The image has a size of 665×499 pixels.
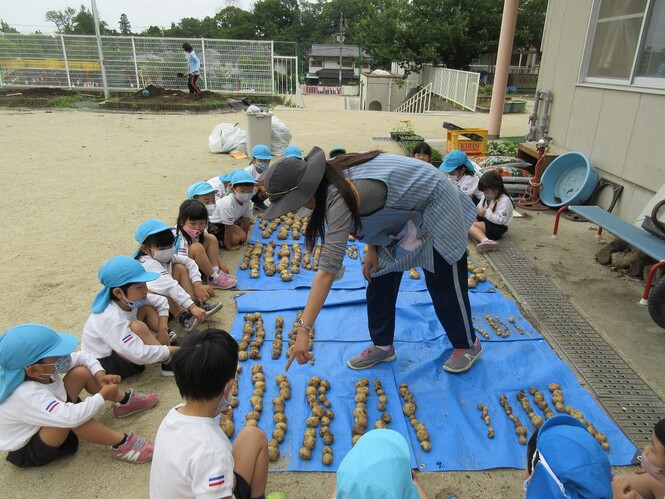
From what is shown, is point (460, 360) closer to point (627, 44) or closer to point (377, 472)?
point (377, 472)

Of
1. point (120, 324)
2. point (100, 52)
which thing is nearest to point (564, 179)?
point (120, 324)

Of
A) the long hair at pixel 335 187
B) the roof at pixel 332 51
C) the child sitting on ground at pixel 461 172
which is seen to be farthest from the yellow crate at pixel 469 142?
the roof at pixel 332 51

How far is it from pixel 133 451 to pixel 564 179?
6.13 meters

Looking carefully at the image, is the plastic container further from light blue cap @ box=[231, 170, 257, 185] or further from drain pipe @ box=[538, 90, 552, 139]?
drain pipe @ box=[538, 90, 552, 139]

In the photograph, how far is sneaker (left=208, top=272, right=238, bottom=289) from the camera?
4040 mm

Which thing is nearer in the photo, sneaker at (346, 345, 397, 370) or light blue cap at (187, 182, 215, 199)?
sneaker at (346, 345, 397, 370)

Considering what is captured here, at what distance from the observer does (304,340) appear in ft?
6.86

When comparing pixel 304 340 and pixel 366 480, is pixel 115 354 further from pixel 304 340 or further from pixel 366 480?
pixel 366 480

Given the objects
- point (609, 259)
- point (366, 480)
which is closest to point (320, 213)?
point (366, 480)

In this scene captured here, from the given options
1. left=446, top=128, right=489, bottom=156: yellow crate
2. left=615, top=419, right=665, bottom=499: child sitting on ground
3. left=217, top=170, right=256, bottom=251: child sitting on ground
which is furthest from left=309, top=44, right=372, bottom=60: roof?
left=615, top=419, right=665, bottom=499: child sitting on ground

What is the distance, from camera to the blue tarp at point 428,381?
7.90 ft

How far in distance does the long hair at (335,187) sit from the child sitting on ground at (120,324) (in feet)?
3.75

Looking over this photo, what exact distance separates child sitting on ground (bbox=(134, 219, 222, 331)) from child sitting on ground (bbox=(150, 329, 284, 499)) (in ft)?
5.32

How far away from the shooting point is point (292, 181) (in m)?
1.98
